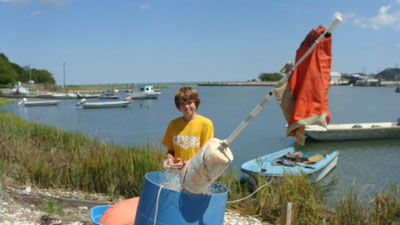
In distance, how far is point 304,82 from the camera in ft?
9.43

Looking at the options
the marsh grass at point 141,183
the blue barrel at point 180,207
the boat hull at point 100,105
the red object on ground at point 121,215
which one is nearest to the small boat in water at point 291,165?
the marsh grass at point 141,183

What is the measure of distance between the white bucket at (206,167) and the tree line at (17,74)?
86.6 metres

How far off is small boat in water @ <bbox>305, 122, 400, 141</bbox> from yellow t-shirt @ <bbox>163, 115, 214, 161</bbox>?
1753 cm

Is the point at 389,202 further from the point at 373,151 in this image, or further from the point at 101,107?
the point at 101,107

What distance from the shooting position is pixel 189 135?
3.62 metres

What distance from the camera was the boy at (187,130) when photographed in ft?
11.6

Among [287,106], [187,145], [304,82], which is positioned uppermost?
[304,82]

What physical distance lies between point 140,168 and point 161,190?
4.68 m

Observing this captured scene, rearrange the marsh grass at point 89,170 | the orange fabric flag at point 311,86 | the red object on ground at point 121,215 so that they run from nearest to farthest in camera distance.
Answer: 1. the orange fabric flag at point 311,86
2. the red object on ground at point 121,215
3. the marsh grass at point 89,170

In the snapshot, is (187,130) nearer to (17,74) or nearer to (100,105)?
(100,105)

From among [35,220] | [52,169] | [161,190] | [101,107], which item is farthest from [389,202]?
[101,107]

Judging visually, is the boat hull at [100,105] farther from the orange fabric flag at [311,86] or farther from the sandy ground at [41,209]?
the orange fabric flag at [311,86]

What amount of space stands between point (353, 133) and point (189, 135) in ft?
63.8

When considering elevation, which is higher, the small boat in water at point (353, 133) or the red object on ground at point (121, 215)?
the red object on ground at point (121, 215)
